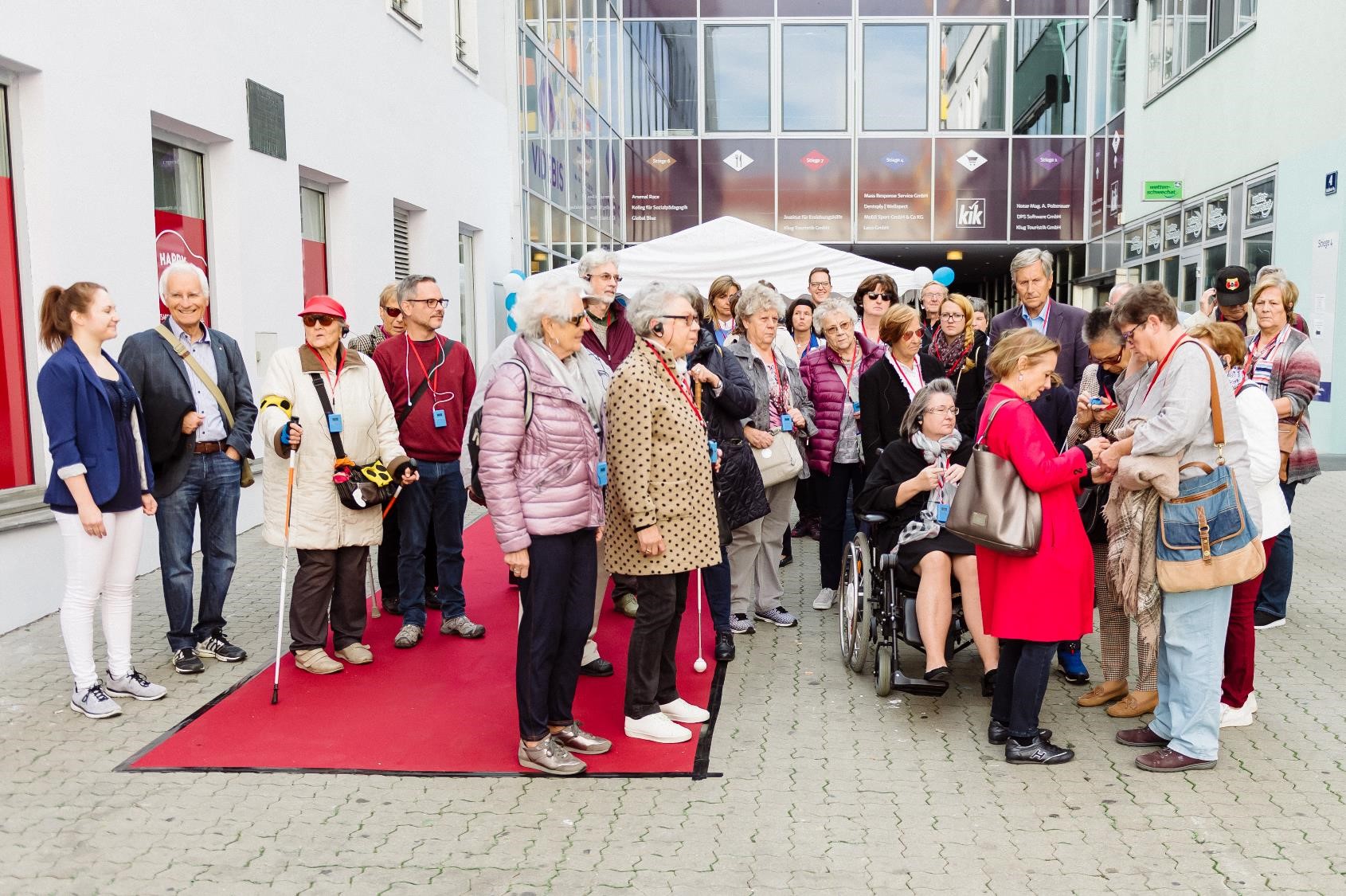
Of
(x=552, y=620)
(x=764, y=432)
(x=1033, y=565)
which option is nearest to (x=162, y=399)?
(x=552, y=620)

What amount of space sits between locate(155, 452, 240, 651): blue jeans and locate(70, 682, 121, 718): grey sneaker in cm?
61

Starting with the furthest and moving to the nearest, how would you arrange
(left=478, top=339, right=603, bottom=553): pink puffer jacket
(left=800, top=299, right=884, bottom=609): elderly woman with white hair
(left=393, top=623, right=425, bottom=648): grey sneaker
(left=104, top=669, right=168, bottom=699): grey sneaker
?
(left=800, top=299, right=884, bottom=609): elderly woman with white hair < (left=393, top=623, right=425, bottom=648): grey sneaker < (left=104, top=669, right=168, bottom=699): grey sneaker < (left=478, top=339, right=603, bottom=553): pink puffer jacket

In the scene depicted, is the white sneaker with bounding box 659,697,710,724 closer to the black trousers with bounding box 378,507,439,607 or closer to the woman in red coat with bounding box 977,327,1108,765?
the woman in red coat with bounding box 977,327,1108,765

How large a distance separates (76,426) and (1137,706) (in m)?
4.60

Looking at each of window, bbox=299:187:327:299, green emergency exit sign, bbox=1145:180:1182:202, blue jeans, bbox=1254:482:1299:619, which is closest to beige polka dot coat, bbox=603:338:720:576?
blue jeans, bbox=1254:482:1299:619

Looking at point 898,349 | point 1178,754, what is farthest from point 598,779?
point 898,349

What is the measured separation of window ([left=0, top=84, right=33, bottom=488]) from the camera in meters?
6.40

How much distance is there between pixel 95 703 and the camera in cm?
480

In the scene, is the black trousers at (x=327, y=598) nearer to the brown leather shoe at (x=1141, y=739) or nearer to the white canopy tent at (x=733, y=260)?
the brown leather shoe at (x=1141, y=739)

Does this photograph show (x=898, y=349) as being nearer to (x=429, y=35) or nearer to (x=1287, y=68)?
(x=429, y=35)

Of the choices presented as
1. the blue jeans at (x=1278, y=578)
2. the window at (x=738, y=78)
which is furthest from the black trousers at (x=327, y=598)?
the window at (x=738, y=78)

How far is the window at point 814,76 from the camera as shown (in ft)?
73.4

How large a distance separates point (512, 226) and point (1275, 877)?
44.0 ft

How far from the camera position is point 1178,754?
4.22 m
